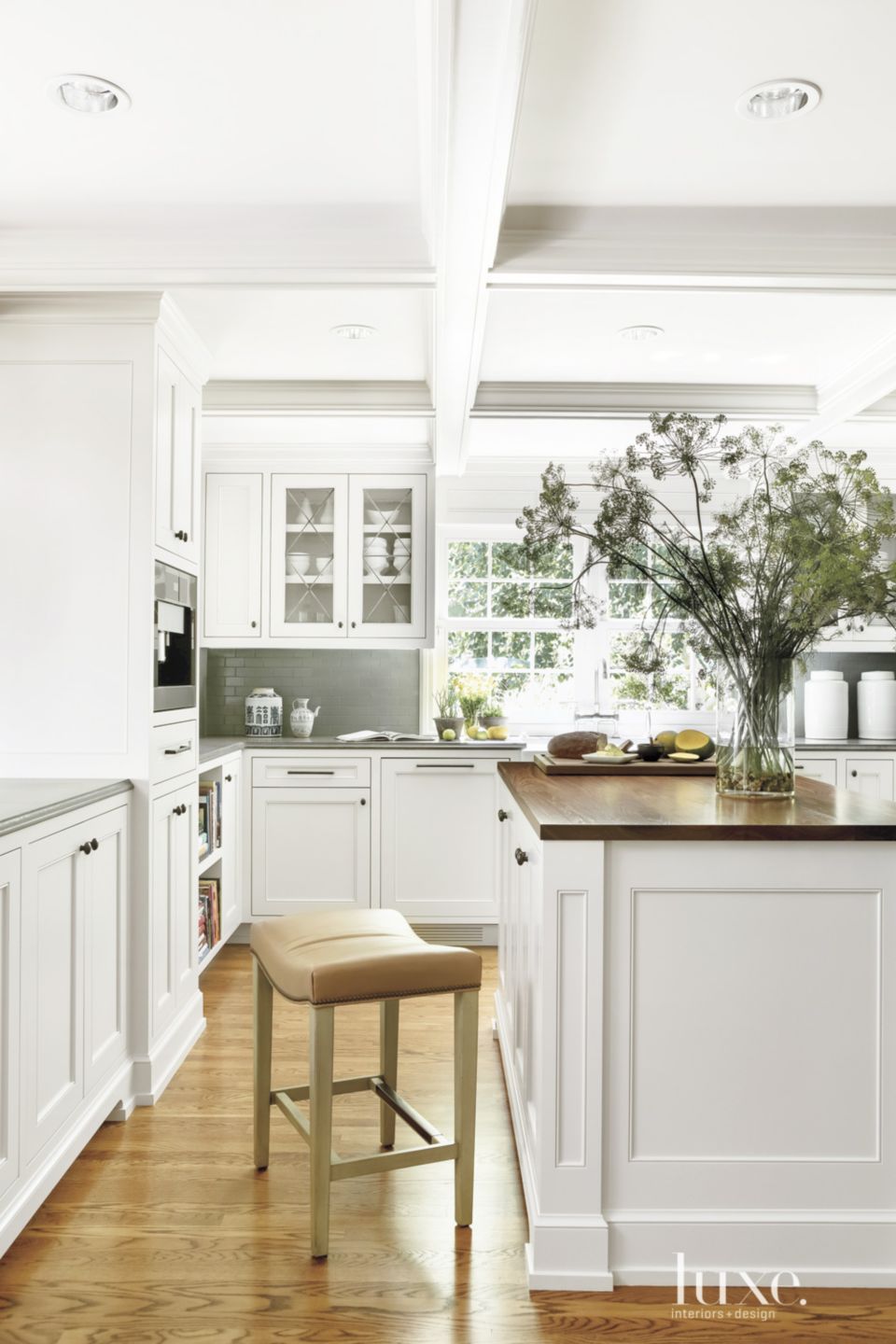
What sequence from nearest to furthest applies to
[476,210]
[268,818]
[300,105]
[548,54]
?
1. [548,54]
2. [300,105]
3. [476,210]
4. [268,818]

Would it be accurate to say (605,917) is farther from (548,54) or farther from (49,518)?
(49,518)

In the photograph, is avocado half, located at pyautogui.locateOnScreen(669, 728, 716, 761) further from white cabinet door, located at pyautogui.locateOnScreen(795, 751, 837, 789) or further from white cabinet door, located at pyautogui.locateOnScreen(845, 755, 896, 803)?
white cabinet door, located at pyautogui.locateOnScreen(845, 755, 896, 803)

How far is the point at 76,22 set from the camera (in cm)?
204

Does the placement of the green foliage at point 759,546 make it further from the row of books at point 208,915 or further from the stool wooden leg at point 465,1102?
the row of books at point 208,915

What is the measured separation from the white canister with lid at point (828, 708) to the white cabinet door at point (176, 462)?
3446 mm

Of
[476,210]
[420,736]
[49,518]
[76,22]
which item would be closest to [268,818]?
[420,736]

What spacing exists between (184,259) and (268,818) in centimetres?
269

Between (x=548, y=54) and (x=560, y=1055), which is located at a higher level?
(x=548, y=54)

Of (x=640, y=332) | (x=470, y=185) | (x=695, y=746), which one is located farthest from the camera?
(x=640, y=332)

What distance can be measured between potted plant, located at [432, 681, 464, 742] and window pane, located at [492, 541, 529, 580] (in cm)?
69

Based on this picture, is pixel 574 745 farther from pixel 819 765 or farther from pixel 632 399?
pixel 819 765

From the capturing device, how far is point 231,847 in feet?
15.2

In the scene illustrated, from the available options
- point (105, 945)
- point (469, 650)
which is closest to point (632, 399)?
point (469, 650)

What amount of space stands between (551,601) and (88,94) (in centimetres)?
382
